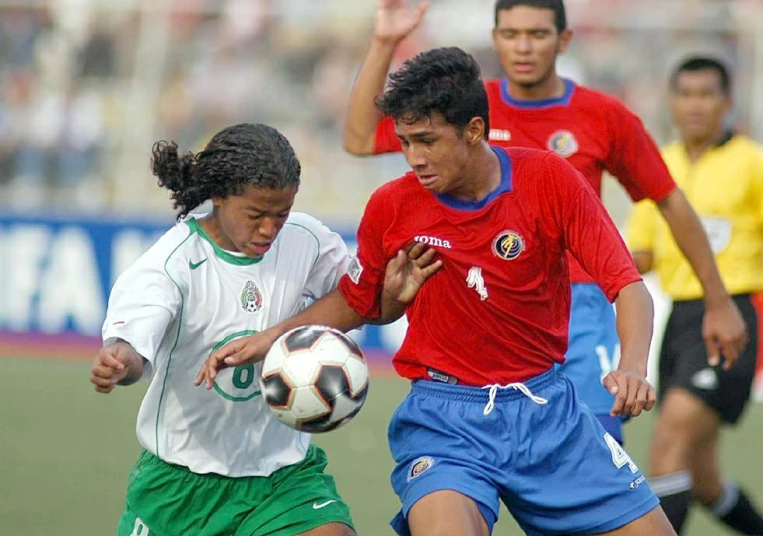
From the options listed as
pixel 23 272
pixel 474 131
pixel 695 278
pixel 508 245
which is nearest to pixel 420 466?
pixel 508 245

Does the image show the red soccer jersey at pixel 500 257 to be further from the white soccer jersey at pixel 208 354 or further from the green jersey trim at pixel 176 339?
the green jersey trim at pixel 176 339

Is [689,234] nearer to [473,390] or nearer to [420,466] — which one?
[473,390]

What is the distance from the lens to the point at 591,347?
5.40 meters

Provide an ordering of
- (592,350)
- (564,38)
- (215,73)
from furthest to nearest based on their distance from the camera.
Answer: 1. (215,73)
2. (564,38)
3. (592,350)

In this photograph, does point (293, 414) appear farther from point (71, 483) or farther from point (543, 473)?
point (71, 483)

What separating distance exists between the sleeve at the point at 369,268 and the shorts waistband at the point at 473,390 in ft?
1.12

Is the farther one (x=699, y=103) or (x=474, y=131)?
(x=699, y=103)

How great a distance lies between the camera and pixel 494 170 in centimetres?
444

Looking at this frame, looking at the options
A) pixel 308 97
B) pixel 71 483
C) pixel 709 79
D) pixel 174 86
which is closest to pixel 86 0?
pixel 174 86

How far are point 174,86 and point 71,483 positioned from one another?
7.13 m

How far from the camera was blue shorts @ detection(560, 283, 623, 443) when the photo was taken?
17.5 feet

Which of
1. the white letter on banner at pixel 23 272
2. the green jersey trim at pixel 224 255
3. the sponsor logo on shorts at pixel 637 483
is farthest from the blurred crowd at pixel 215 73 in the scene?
the sponsor logo on shorts at pixel 637 483

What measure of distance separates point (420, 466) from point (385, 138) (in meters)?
1.76

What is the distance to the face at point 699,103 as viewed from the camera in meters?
7.12
